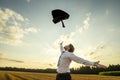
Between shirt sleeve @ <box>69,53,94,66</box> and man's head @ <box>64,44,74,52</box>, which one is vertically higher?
man's head @ <box>64,44,74,52</box>

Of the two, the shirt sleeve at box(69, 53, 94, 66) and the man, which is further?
the man

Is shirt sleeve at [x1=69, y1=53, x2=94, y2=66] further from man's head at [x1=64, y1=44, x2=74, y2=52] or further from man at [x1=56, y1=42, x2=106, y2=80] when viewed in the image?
man's head at [x1=64, y1=44, x2=74, y2=52]

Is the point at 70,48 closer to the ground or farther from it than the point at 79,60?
farther from it

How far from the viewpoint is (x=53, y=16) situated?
7.07 m

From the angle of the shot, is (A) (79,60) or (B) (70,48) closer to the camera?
(A) (79,60)

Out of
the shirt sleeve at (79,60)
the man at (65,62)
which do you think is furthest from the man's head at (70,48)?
the shirt sleeve at (79,60)

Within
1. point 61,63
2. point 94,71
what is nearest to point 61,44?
point 61,63

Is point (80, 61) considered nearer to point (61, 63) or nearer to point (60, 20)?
point (61, 63)

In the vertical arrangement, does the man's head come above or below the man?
above

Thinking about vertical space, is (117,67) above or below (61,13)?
above

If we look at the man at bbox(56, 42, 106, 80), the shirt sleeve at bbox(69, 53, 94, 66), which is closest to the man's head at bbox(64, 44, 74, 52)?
the man at bbox(56, 42, 106, 80)

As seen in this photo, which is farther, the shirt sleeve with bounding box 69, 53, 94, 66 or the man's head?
the man's head

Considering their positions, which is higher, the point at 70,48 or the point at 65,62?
the point at 70,48

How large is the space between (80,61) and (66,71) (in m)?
0.43
